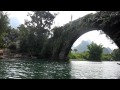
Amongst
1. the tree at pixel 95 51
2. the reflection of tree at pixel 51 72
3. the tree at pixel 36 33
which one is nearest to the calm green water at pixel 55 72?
the reflection of tree at pixel 51 72

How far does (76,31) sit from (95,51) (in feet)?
41.9

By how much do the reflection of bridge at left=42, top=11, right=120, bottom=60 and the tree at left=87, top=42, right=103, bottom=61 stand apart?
1013 centimetres

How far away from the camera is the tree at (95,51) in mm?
36969

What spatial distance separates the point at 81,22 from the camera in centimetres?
2386

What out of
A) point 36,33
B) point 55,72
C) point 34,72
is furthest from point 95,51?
point 34,72

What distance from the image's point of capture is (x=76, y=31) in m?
25.1

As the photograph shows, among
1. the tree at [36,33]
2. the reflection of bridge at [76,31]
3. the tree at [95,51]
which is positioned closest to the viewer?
the reflection of bridge at [76,31]

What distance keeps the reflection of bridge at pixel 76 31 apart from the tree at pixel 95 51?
10.1 metres

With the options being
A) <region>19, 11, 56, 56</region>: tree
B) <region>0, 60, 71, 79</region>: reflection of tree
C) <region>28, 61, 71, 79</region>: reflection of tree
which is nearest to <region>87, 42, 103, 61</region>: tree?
<region>19, 11, 56, 56</region>: tree

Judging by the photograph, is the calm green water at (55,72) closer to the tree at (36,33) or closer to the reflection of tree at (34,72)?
the reflection of tree at (34,72)

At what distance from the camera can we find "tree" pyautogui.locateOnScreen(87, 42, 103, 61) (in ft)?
121
